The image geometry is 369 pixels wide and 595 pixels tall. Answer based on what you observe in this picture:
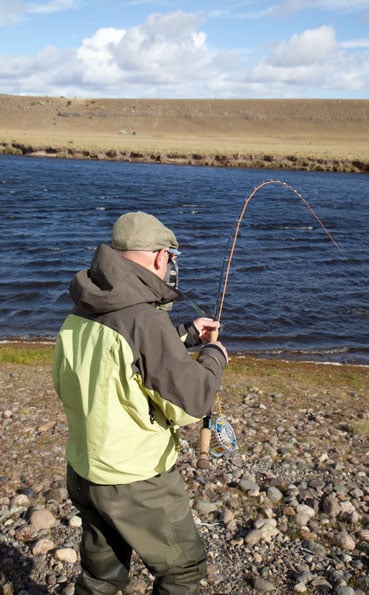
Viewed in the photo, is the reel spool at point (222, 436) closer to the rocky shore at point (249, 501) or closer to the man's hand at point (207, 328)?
the rocky shore at point (249, 501)

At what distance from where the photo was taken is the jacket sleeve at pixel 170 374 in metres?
2.77

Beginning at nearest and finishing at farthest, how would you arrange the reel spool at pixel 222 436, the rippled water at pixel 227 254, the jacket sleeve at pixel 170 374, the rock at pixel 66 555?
1. the jacket sleeve at pixel 170 374
2. the rock at pixel 66 555
3. the reel spool at pixel 222 436
4. the rippled water at pixel 227 254

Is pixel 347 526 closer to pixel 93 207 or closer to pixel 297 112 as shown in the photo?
pixel 93 207

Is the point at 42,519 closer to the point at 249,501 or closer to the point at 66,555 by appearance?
Result: the point at 66,555

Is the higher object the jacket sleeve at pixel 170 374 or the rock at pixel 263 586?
the jacket sleeve at pixel 170 374

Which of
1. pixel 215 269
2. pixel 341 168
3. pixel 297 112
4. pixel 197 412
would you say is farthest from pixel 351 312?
pixel 297 112

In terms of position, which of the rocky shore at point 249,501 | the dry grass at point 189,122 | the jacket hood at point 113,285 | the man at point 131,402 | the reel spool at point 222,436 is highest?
the dry grass at point 189,122

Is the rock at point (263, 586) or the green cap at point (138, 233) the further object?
the rock at point (263, 586)

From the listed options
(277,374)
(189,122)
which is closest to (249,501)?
(277,374)

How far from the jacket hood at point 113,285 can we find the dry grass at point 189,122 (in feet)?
252

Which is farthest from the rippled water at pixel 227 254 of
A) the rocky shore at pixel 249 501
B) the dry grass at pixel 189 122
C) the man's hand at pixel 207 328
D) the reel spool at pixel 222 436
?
the dry grass at pixel 189 122

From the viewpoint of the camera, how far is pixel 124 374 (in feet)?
9.22

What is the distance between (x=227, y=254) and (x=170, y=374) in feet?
12.6

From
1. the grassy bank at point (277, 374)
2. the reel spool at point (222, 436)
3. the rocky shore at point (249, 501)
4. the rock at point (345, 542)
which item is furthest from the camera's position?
the grassy bank at point (277, 374)
